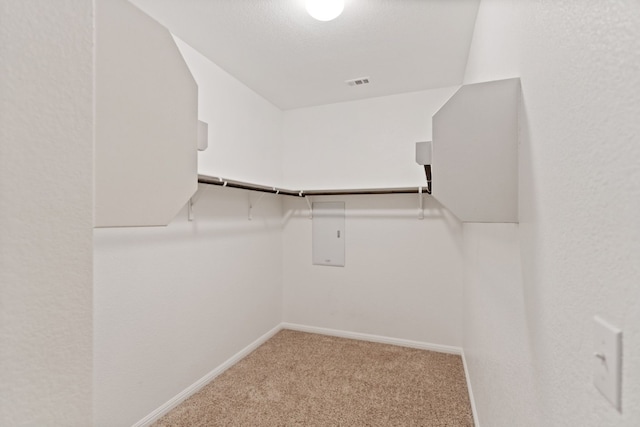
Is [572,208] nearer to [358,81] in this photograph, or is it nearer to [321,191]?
[358,81]

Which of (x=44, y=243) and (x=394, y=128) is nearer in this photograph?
(x=44, y=243)

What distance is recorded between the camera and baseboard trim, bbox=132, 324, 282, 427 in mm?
2066

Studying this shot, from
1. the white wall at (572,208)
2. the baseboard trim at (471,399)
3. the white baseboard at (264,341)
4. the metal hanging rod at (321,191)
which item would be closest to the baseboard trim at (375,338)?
the white baseboard at (264,341)

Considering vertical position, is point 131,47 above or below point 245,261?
above

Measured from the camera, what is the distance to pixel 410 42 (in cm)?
229

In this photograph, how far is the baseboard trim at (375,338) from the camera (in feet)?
10.2

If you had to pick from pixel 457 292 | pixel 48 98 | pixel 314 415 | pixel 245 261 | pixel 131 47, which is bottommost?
pixel 314 415

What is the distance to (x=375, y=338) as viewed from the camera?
3328 mm

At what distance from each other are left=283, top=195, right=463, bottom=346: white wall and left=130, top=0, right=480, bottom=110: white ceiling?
1184 mm

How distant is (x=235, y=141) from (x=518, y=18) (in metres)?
2.40

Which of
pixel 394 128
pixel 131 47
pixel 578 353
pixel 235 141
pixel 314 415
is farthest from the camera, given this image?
pixel 394 128

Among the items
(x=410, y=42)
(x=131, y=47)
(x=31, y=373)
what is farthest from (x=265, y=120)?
(x=31, y=373)

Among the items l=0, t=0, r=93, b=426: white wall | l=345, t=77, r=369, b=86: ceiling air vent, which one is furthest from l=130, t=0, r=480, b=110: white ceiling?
l=0, t=0, r=93, b=426: white wall

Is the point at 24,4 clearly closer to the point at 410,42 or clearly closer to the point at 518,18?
the point at 518,18
